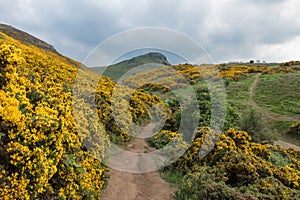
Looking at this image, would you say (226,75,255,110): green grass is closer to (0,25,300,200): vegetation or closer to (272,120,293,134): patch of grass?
(272,120,293,134): patch of grass

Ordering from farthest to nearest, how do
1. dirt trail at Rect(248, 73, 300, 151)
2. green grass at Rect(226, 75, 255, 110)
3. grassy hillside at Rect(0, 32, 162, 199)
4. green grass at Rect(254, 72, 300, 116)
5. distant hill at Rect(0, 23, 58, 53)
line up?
distant hill at Rect(0, 23, 58, 53)
green grass at Rect(226, 75, 255, 110)
green grass at Rect(254, 72, 300, 116)
dirt trail at Rect(248, 73, 300, 151)
grassy hillside at Rect(0, 32, 162, 199)

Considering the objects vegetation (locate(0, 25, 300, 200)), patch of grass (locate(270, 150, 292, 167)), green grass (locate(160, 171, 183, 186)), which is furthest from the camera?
patch of grass (locate(270, 150, 292, 167))

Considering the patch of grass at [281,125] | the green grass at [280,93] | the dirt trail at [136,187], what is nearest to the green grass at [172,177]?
the dirt trail at [136,187]

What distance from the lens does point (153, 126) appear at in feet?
52.9

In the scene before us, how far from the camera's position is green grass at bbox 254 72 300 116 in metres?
24.8

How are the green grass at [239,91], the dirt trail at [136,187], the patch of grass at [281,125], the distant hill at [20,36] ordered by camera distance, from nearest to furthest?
the dirt trail at [136,187]
the patch of grass at [281,125]
the green grass at [239,91]
the distant hill at [20,36]

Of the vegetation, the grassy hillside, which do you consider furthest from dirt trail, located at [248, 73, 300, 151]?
the grassy hillside

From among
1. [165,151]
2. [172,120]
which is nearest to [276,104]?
[172,120]

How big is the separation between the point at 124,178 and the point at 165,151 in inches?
149

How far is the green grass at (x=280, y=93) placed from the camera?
975 inches

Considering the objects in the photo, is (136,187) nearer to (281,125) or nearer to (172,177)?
(172,177)

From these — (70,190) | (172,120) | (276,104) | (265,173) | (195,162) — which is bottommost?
(70,190)

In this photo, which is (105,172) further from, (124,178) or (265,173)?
(265,173)

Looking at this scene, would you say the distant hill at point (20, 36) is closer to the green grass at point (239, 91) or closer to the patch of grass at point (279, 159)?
the green grass at point (239, 91)
